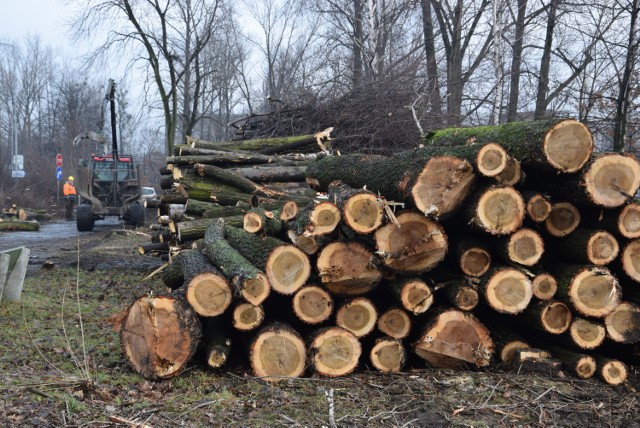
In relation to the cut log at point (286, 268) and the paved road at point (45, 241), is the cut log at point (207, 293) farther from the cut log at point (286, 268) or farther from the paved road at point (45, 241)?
the paved road at point (45, 241)

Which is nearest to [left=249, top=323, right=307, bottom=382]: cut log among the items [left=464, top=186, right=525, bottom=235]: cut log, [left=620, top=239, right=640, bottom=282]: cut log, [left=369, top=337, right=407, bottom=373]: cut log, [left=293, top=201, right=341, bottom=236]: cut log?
[left=369, top=337, right=407, bottom=373]: cut log

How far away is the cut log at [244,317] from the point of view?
4.88m

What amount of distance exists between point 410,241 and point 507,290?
92 cm

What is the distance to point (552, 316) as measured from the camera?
484cm

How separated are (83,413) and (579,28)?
52.1 ft

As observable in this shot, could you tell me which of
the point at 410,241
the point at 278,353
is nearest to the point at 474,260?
the point at 410,241

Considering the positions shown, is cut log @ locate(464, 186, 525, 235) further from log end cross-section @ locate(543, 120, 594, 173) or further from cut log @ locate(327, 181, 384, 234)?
cut log @ locate(327, 181, 384, 234)

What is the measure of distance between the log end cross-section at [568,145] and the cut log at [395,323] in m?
1.81

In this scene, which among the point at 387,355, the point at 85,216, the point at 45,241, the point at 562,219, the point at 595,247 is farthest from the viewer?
the point at 85,216

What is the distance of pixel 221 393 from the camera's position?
4.32 metres

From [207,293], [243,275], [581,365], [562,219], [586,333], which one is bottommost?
[581,365]

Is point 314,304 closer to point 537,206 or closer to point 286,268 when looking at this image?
point 286,268

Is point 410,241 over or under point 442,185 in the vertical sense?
under

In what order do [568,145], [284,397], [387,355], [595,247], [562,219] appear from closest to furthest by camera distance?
1. [284,397]
2. [568,145]
3. [595,247]
4. [387,355]
5. [562,219]
